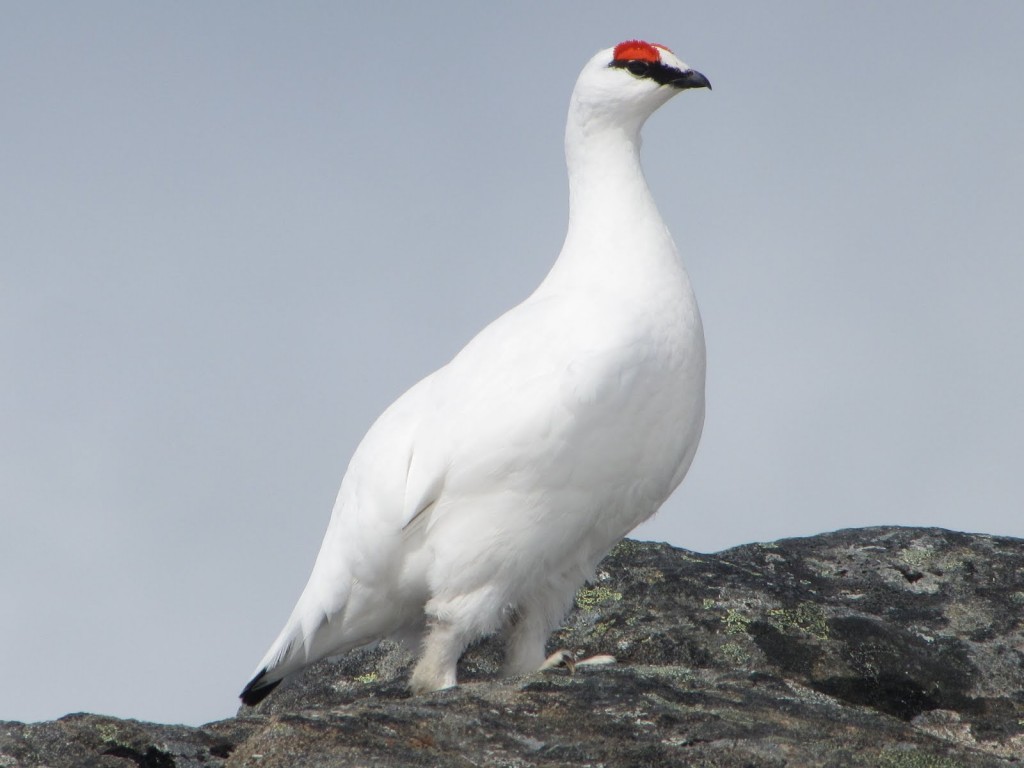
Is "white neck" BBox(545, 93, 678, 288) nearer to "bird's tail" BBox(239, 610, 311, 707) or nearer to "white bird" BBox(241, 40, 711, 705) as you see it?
"white bird" BBox(241, 40, 711, 705)

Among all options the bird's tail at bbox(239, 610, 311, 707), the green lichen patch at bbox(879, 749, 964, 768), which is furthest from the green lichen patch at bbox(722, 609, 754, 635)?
the green lichen patch at bbox(879, 749, 964, 768)

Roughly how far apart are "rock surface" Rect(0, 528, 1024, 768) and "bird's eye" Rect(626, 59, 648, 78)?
7.20 feet

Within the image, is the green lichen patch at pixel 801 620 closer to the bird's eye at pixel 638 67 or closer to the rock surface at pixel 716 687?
the rock surface at pixel 716 687

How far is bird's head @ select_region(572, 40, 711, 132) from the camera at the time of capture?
5.68 meters

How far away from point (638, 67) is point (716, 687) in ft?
9.52

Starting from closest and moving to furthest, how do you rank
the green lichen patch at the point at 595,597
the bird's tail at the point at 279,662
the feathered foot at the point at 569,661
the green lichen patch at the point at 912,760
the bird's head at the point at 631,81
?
1. the green lichen patch at the point at 912,760
2. the feathered foot at the point at 569,661
3. the bird's tail at the point at 279,662
4. the green lichen patch at the point at 595,597
5. the bird's head at the point at 631,81

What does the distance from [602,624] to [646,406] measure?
1104mm

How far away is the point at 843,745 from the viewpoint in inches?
133

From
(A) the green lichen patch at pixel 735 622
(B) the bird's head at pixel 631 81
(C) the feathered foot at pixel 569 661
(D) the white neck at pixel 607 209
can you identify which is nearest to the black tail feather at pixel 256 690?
(C) the feathered foot at pixel 569 661

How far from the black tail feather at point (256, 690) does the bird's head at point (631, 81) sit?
2.87 m

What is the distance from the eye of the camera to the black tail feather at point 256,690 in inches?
213

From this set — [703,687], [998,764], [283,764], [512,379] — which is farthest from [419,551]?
[998,764]

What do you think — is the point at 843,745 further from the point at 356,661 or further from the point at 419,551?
the point at 356,661

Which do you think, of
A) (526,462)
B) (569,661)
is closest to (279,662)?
(569,661)
